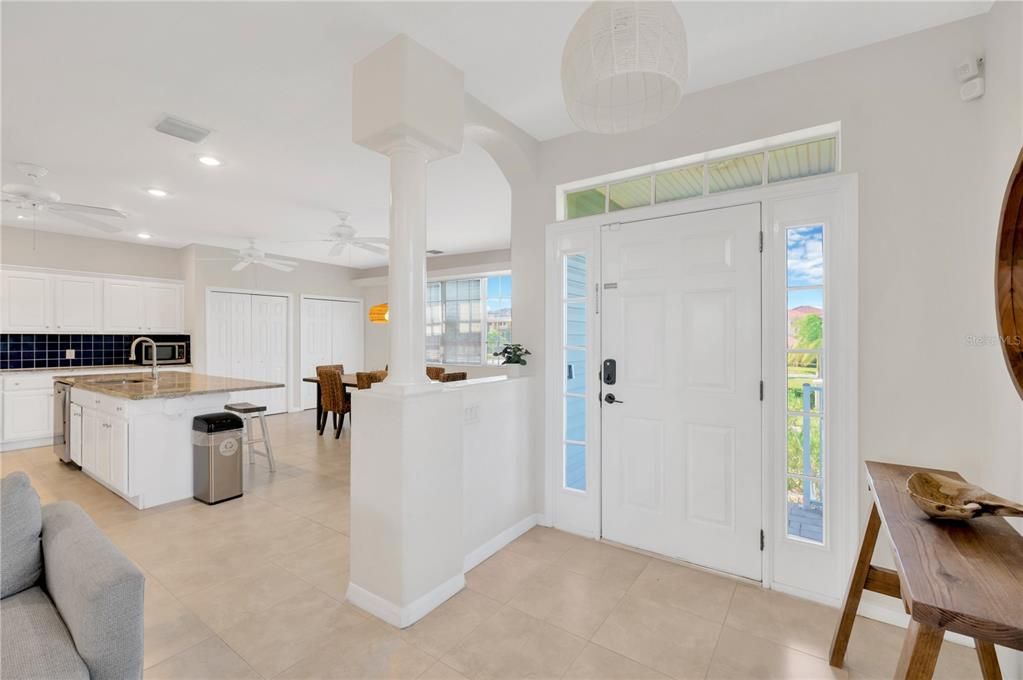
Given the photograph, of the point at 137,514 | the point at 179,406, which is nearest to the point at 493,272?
the point at 179,406

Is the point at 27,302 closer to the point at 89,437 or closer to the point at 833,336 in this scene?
the point at 89,437

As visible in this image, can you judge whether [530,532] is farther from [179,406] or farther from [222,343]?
[222,343]

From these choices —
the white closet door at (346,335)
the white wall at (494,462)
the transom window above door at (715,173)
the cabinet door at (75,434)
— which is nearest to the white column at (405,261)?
the white wall at (494,462)

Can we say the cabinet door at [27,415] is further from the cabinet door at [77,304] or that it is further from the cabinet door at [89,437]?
the cabinet door at [89,437]

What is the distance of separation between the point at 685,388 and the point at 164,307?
23.2ft

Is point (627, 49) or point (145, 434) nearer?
point (627, 49)

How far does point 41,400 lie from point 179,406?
10.7 ft

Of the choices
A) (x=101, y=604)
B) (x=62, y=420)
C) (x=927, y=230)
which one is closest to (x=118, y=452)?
(x=62, y=420)

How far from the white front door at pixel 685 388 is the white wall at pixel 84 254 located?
21.9 feet

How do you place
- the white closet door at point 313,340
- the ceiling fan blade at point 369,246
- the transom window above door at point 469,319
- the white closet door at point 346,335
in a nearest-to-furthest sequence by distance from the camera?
the ceiling fan blade at point 369,246 < the transom window above door at point 469,319 < the white closet door at point 313,340 < the white closet door at point 346,335

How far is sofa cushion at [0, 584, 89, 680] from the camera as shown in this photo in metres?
1.08

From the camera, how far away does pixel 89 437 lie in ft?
12.8

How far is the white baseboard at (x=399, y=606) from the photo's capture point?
198 cm

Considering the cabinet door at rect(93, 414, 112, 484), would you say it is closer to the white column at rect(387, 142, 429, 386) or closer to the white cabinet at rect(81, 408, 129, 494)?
the white cabinet at rect(81, 408, 129, 494)
